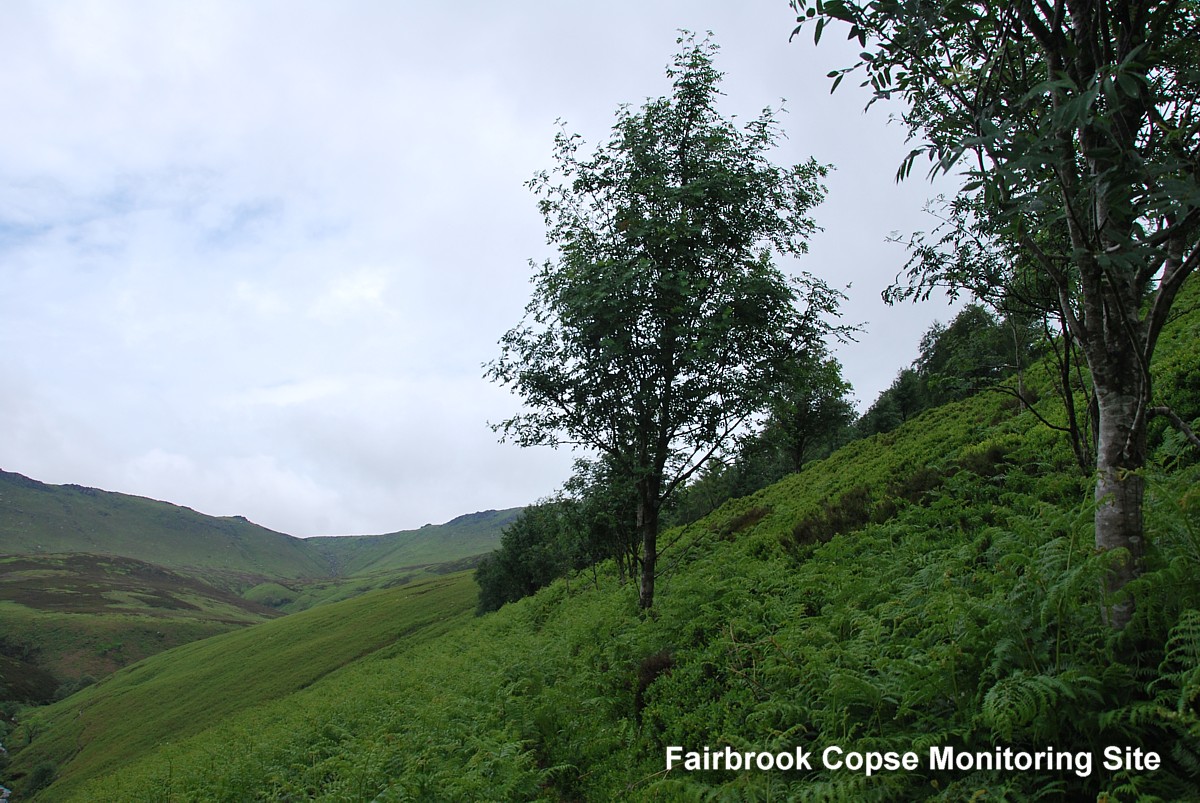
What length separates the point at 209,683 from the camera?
62.4 m

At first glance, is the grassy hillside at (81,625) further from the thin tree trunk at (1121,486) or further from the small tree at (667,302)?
the thin tree trunk at (1121,486)

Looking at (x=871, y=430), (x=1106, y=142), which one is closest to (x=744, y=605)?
(x=1106, y=142)

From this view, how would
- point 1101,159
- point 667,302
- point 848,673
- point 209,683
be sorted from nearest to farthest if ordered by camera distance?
point 1101,159 → point 848,673 → point 667,302 → point 209,683

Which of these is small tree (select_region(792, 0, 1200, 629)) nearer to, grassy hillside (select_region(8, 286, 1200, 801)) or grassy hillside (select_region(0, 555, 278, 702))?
grassy hillside (select_region(8, 286, 1200, 801))

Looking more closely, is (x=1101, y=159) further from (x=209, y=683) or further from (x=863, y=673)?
(x=209, y=683)

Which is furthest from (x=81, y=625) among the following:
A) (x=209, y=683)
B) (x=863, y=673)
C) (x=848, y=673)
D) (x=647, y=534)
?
(x=848, y=673)

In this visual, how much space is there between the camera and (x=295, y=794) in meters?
9.63

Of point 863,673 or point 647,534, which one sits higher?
point 647,534

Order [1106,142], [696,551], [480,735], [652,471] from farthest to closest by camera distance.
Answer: [696,551]
[652,471]
[480,735]
[1106,142]

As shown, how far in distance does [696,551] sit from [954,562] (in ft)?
41.5

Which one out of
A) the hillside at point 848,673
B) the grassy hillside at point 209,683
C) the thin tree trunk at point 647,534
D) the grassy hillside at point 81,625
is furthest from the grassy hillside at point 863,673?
the grassy hillside at point 81,625

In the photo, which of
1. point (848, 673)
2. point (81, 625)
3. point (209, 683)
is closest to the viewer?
point (848, 673)

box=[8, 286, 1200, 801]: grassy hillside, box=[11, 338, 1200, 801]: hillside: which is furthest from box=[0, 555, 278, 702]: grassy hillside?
box=[8, 286, 1200, 801]: grassy hillside

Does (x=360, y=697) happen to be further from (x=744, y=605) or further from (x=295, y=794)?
(x=744, y=605)
